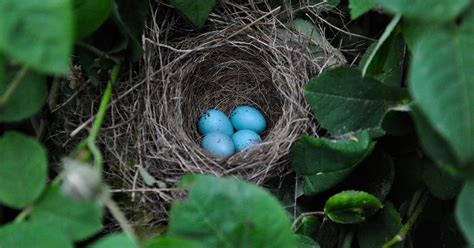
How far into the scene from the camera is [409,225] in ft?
3.54

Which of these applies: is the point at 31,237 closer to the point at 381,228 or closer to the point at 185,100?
the point at 381,228

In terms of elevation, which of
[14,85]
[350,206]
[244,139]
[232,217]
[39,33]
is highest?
[39,33]

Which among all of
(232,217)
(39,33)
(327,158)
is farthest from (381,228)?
(39,33)

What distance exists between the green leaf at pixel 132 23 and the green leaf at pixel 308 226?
40 centimetres

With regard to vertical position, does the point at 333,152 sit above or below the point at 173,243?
below

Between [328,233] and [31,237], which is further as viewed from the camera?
[328,233]

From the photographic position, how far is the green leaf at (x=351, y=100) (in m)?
0.94

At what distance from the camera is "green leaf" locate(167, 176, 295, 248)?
0.68 meters

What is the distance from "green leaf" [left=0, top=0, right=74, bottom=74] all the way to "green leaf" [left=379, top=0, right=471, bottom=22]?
1.07 ft

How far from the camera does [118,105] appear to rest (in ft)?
4.01

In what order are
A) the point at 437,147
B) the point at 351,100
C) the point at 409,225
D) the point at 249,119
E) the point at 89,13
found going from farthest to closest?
the point at 249,119, the point at 409,225, the point at 351,100, the point at 89,13, the point at 437,147

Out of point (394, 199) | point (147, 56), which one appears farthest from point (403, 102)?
point (147, 56)

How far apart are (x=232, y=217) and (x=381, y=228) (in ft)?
1.61

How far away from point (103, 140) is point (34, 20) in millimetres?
645
